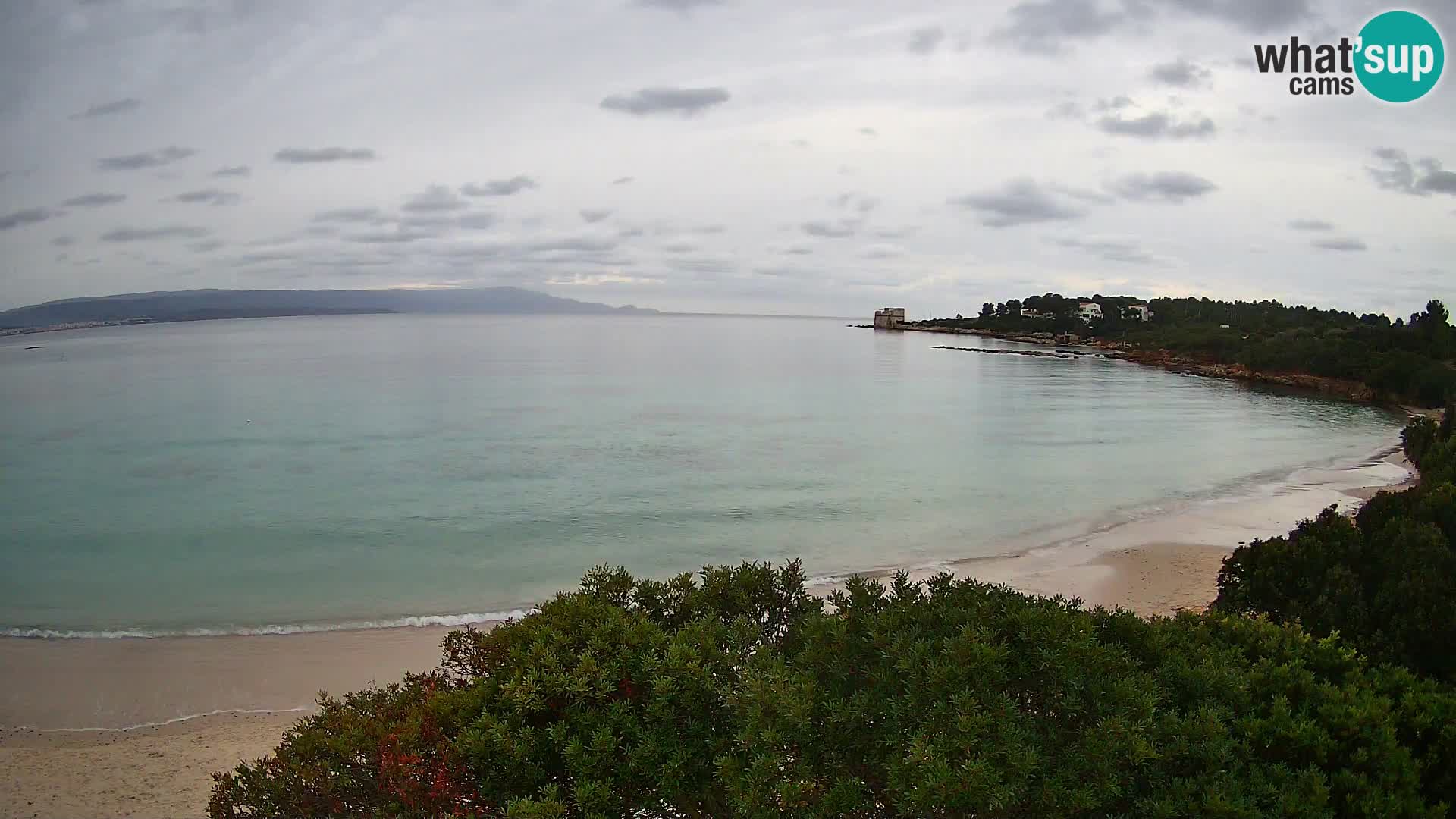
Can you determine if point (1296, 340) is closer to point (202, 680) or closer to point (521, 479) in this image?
point (521, 479)

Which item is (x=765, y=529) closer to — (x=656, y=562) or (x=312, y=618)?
(x=656, y=562)

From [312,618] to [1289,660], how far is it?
14.0 meters

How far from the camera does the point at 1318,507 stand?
20.2 m

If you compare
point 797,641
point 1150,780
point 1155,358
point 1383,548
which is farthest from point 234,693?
point 1155,358

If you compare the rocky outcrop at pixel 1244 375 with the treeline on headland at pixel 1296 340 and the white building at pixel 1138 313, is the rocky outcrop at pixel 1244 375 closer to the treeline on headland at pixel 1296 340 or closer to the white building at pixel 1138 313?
the treeline on headland at pixel 1296 340

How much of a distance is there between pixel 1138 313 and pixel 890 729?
14711 cm

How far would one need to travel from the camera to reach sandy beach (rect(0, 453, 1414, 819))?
788 centimetres

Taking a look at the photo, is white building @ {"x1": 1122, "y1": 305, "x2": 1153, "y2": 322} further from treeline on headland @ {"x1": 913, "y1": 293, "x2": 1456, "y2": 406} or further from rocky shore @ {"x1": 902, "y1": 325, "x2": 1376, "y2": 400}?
rocky shore @ {"x1": 902, "y1": 325, "x2": 1376, "y2": 400}

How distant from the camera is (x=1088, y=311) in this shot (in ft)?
467

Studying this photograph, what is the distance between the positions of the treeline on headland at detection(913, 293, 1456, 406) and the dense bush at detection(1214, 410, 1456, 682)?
3383cm

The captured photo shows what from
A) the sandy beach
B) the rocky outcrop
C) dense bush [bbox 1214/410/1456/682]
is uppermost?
the rocky outcrop

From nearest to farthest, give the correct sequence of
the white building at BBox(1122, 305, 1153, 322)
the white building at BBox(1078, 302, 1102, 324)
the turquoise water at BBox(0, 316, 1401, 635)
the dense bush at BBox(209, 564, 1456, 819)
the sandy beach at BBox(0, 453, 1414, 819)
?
the dense bush at BBox(209, 564, 1456, 819) → the sandy beach at BBox(0, 453, 1414, 819) → the turquoise water at BBox(0, 316, 1401, 635) → the white building at BBox(1122, 305, 1153, 322) → the white building at BBox(1078, 302, 1102, 324)

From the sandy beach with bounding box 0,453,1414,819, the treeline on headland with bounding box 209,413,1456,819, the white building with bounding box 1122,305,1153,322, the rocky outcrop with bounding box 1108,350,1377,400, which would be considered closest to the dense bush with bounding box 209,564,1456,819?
the treeline on headland with bounding box 209,413,1456,819

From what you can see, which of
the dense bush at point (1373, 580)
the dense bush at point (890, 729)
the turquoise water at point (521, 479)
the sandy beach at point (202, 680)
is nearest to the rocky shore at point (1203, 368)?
the turquoise water at point (521, 479)
